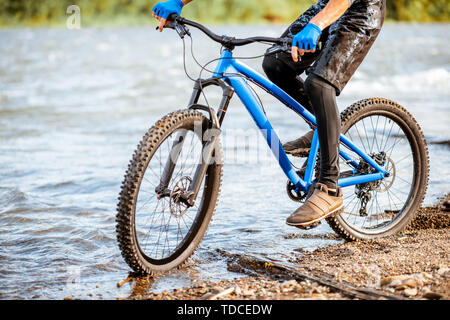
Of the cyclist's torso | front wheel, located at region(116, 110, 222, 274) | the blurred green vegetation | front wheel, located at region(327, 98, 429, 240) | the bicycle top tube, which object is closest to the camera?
front wheel, located at region(116, 110, 222, 274)

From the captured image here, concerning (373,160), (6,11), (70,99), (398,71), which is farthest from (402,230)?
(6,11)

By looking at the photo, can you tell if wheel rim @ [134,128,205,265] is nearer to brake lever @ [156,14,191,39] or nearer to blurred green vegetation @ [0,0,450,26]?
brake lever @ [156,14,191,39]

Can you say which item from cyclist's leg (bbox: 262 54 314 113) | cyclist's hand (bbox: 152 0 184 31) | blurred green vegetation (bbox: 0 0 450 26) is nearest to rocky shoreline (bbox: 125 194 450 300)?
cyclist's leg (bbox: 262 54 314 113)

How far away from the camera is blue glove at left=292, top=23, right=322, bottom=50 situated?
334cm

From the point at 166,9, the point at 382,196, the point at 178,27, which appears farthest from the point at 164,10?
the point at 382,196

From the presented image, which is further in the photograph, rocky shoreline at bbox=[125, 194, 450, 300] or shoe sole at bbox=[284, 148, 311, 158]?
shoe sole at bbox=[284, 148, 311, 158]

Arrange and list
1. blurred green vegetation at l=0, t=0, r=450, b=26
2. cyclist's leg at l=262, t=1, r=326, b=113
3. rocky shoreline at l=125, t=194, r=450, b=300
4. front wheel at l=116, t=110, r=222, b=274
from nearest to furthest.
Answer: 1. rocky shoreline at l=125, t=194, r=450, b=300
2. front wheel at l=116, t=110, r=222, b=274
3. cyclist's leg at l=262, t=1, r=326, b=113
4. blurred green vegetation at l=0, t=0, r=450, b=26

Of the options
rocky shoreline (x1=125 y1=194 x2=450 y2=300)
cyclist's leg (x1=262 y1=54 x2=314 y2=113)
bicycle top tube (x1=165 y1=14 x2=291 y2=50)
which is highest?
bicycle top tube (x1=165 y1=14 x2=291 y2=50)

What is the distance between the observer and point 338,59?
3623 mm

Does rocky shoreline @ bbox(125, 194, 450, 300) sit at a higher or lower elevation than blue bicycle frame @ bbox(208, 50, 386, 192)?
lower

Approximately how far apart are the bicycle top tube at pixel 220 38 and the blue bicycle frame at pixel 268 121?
0.23 feet

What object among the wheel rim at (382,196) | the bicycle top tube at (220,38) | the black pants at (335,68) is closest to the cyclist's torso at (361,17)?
the black pants at (335,68)

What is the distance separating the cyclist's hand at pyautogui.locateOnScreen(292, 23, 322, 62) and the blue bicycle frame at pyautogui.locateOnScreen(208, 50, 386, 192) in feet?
1.28

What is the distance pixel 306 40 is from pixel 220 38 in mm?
562
